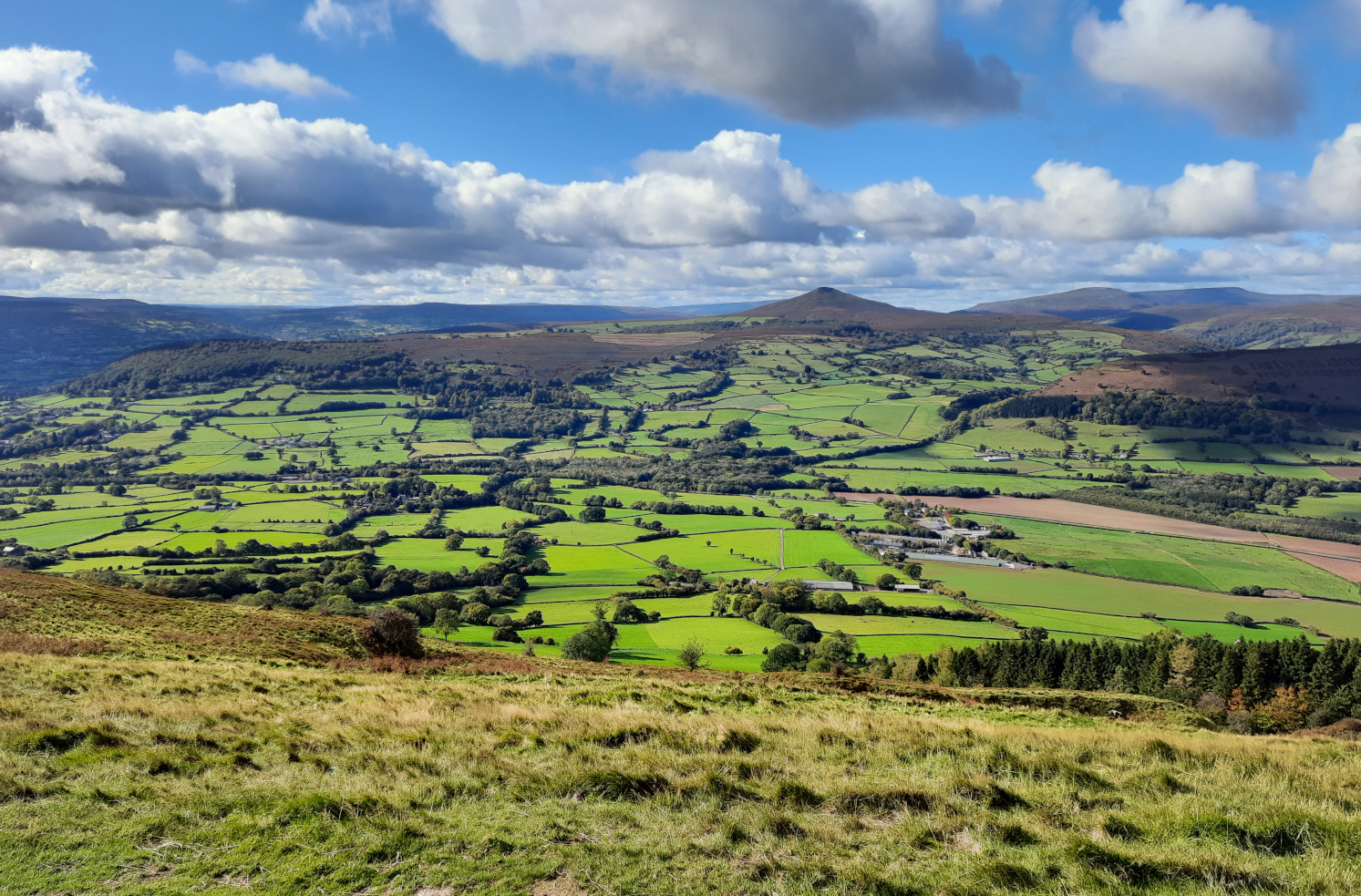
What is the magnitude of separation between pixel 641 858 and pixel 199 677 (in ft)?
59.7

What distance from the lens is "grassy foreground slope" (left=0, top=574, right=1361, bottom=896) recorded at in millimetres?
8453

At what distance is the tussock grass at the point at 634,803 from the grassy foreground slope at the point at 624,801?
5 centimetres

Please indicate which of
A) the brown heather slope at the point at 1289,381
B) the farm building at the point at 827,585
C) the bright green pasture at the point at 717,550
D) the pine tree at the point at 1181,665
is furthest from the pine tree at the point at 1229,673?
the brown heather slope at the point at 1289,381

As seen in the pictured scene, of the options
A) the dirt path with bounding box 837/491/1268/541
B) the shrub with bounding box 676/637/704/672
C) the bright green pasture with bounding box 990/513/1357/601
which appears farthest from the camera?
the dirt path with bounding box 837/491/1268/541

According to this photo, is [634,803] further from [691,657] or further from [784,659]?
[784,659]

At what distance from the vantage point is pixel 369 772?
1202 centimetres

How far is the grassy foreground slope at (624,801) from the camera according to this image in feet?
27.7

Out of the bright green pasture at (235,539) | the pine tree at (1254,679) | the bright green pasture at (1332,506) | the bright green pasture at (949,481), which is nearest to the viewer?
the pine tree at (1254,679)

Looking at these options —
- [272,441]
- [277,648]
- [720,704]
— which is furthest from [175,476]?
[720,704]

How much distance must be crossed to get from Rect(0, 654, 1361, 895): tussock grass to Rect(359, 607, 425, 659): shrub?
14064mm

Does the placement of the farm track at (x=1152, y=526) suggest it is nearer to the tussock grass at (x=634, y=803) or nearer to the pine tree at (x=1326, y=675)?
the pine tree at (x=1326, y=675)

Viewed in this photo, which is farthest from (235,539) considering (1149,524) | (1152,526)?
(1149,524)

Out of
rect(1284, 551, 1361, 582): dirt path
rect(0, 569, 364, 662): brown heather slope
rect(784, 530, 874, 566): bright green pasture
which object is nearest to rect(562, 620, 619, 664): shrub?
rect(0, 569, 364, 662): brown heather slope

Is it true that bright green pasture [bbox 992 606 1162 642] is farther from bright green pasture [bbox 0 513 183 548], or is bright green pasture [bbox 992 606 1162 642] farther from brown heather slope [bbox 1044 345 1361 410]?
brown heather slope [bbox 1044 345 1361 410]
